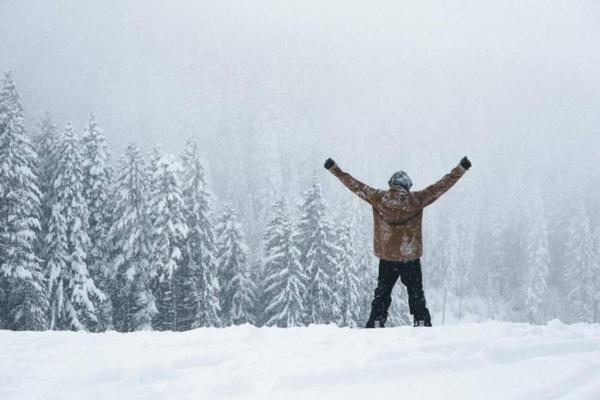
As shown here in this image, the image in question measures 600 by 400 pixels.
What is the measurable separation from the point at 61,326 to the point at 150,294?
14.6 ft

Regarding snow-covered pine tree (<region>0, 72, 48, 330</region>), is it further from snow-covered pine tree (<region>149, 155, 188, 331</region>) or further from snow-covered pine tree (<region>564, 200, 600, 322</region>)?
snow-covered pine tree (<region>564, 200, 600, 322</region>)

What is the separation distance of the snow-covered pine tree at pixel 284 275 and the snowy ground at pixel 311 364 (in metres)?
22.1

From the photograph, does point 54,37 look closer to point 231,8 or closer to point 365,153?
point 231,8

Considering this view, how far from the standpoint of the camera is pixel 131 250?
2522cm

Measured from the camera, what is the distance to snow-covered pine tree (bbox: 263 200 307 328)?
1094 inches

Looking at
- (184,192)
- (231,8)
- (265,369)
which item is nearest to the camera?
(265,369)

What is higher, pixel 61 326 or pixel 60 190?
pixel 60 190

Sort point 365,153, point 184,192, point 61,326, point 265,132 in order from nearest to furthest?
1. point 61,326
2. point 184,192
3. point 265,132
4. point 365,153

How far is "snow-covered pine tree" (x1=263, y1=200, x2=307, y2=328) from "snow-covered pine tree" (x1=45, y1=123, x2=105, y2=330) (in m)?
9.82

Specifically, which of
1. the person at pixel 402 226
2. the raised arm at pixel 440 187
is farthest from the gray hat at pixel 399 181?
the raised arm at pixel 440 187

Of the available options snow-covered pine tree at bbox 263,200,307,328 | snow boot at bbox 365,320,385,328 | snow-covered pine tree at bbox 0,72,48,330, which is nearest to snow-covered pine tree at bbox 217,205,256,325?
snow-covered pine tree at bbox 263,200,307,328

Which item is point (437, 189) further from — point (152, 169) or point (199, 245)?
point (152, 169)

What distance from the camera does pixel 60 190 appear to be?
77.9 feet

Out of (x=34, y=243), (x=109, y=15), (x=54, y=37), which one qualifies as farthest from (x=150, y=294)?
(x=109, y=15)
